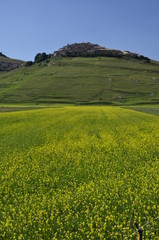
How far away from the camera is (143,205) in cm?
1018

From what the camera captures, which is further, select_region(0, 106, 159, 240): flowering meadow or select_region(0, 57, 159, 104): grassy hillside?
select_region(0, 57, 159, 104): grassy hillside

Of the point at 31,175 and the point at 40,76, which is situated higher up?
the point at 40,76

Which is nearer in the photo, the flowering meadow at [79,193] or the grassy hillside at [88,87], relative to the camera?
the flowering meadow at [79,193]

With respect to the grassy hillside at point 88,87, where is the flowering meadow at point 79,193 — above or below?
below

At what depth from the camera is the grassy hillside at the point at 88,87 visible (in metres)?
135

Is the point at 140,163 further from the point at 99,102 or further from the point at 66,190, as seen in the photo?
the point at 99,102

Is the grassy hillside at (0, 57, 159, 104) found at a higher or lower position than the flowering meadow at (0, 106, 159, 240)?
higher

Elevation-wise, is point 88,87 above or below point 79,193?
above

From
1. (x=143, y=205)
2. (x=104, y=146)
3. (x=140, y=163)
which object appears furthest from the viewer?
(x=104, y=146)

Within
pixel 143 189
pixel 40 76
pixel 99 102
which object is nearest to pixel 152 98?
pixel 99 102

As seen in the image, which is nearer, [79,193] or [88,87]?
[79,193]

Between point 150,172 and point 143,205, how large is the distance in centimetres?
438

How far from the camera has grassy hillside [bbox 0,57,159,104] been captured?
5310 inches

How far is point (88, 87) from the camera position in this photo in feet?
507
